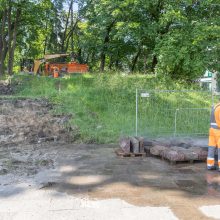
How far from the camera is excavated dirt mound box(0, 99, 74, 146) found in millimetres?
9914

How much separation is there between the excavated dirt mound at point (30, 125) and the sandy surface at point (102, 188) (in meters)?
1.85

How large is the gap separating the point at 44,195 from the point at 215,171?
13.4 ft

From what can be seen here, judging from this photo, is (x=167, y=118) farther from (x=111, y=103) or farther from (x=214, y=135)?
(x=214, y=135)

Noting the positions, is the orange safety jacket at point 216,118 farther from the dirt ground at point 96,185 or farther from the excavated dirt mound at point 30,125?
the excavated dirt mound at point 30,125

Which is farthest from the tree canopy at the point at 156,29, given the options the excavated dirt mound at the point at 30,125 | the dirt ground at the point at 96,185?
the dirt ground at the point at 96,185

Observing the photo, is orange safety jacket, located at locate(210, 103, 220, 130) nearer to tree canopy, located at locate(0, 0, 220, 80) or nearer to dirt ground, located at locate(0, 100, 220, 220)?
dirt ground, located at locate(0, 100, 220, 220)

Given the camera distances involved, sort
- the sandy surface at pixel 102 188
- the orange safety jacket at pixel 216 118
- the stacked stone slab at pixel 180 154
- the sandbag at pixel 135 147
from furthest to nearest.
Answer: the sandbag at pixel 135 147 → the stacked stone slab at pixel 180 154 → the orange safety jacket at pixel 216 118 → the sandy surface at pixel 102 188

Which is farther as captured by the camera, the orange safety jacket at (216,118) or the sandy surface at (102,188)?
the orange safety jacket at (216,118)

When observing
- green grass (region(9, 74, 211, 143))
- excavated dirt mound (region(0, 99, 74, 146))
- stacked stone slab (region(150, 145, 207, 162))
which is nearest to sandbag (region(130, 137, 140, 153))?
stacked stone slab (region(150, 145, 207, 162))

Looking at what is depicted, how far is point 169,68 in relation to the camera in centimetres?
1825

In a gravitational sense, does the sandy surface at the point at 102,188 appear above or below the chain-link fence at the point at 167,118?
below

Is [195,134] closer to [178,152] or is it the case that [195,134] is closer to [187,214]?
[178,152]

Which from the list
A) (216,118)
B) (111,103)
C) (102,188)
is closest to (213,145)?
(216,118)

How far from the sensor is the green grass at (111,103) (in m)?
10.8
